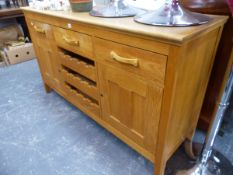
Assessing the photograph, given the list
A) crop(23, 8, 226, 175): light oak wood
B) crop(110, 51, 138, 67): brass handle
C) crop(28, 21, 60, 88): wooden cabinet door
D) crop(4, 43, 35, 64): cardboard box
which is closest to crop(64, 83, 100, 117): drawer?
crop(23, 8, 226, 175): light oak wood

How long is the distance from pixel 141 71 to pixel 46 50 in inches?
34.9

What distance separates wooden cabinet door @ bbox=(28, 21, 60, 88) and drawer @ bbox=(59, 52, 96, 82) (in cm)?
10

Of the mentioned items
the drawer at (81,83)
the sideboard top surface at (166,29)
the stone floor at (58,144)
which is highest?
the sideboard top surface at (166,29)

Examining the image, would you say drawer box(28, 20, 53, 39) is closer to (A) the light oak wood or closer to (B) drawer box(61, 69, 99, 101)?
(A) the light oak wood

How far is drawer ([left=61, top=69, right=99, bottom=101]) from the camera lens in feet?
3.59

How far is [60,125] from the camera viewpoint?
1380mm

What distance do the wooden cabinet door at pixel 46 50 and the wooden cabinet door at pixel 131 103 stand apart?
51 cm

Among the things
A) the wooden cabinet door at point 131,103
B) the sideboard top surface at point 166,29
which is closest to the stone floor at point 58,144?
the wooden cabinet door at point 131,103

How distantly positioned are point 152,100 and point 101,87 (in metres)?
0.34

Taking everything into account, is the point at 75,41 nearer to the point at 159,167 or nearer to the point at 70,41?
the point at 70,41

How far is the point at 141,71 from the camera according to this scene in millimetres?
732

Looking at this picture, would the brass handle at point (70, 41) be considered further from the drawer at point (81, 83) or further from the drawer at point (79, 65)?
the drawer at point (81, 83)

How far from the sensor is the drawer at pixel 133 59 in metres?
0.66

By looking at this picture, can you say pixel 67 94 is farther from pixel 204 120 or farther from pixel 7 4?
pixel 7 4
